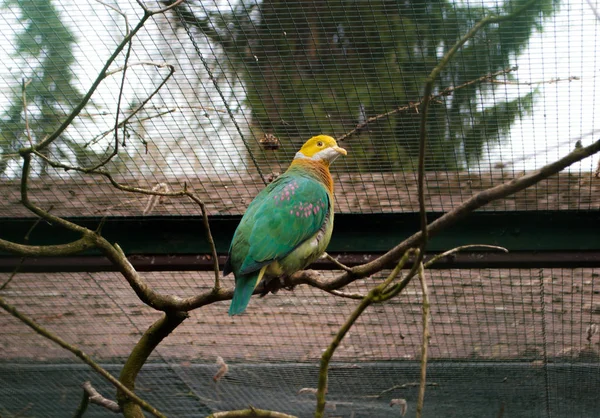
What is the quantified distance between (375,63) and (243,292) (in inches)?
38.0

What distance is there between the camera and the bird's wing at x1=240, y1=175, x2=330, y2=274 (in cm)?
218

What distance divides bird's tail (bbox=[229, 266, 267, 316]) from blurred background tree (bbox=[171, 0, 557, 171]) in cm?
71

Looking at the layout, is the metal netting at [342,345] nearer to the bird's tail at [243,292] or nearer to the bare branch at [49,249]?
the bird's tail at [243,292]

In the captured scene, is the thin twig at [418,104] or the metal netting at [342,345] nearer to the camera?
the thin twig at [418,104]

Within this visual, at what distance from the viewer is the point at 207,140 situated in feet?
8.63

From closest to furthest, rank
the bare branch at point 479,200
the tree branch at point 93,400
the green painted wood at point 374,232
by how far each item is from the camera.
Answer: the bare branch at point 479,200, the tree branch at point 93,400, the green painted wood at point 374,232

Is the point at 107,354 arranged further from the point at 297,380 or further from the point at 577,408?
the point at 577,408

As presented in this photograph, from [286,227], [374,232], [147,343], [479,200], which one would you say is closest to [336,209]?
[374,232]

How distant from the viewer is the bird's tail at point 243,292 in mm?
1979

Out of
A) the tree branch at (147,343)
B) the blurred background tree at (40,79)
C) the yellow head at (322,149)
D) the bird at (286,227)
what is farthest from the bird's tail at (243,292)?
the blurred background tree at (40,79)

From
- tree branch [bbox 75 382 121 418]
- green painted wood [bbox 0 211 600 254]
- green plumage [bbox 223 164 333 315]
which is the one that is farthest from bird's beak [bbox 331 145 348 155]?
tree branch [bbox 75 382 121 418]

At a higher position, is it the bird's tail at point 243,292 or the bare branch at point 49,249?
the bare branch at point 49,249

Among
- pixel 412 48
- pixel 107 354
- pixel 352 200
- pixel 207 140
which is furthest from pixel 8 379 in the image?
pixel 412 48

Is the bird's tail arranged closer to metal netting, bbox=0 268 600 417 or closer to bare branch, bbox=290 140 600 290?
bare branch, bbox=290 140 600 290
